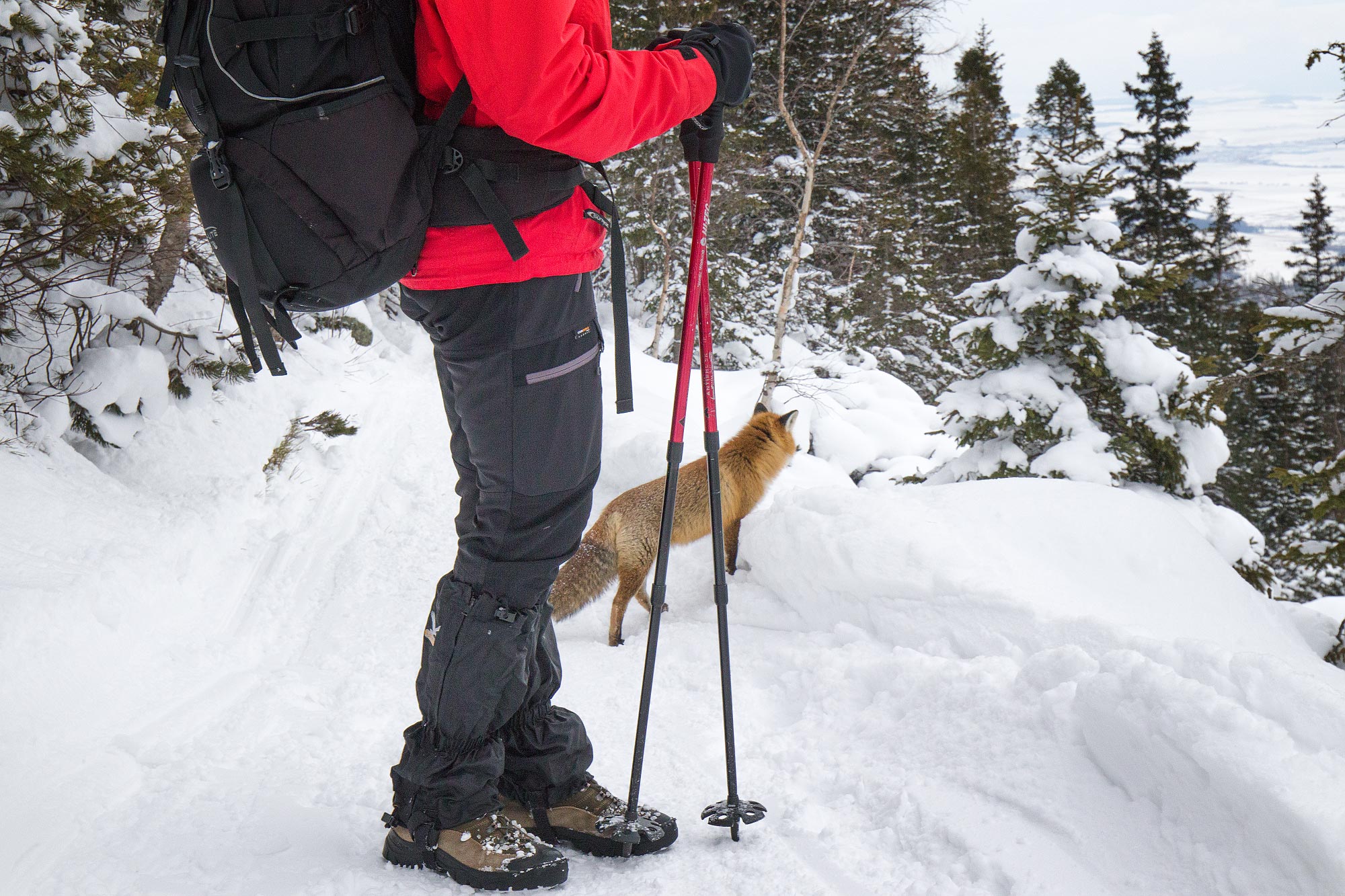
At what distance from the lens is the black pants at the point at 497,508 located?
69.9 inches

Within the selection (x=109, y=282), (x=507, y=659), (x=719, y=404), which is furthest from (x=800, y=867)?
(x=719, y=404)

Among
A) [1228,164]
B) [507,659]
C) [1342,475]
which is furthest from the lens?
[1228,164]

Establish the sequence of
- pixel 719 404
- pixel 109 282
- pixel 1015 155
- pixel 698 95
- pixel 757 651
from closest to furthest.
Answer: pixel 698 95 < pixel 757 651 < pixel 109 282 < pixel 719 404 < pixel 1015 155

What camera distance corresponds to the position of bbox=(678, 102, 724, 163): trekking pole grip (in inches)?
80.8

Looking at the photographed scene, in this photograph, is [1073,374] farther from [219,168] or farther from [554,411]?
[219,168]

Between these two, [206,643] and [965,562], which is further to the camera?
[965,562]

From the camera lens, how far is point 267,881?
70.3 inches

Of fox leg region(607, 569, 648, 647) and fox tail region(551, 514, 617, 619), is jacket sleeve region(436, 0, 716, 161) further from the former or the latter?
fox leg region(607, 569, 648, 647)

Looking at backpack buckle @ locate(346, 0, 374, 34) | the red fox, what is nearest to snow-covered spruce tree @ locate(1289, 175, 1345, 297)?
the red fox

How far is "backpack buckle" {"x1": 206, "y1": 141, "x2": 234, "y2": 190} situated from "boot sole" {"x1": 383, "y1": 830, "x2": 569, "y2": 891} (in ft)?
5.13

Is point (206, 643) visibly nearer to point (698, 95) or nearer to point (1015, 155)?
point (698, 95)

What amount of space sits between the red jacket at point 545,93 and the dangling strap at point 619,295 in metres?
0.04

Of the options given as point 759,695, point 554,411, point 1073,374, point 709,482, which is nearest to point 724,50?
point 554,411

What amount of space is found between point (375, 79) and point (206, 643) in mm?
A: 2780
